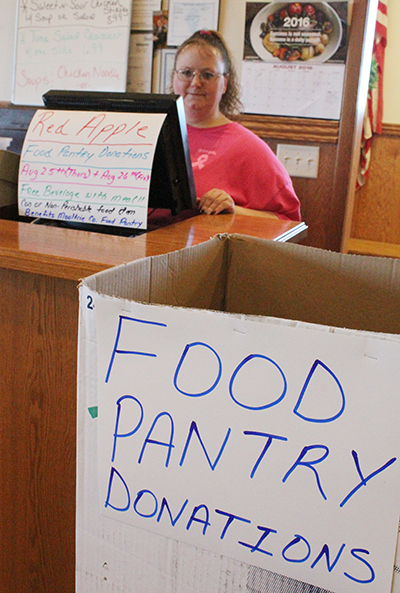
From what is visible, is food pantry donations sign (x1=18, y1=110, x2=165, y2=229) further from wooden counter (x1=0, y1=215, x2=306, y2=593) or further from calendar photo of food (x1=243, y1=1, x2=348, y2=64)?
calendar photo of food (x1=243, y1=1, x2=348, y2=64)

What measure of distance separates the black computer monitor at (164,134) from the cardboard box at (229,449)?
25.7 inches

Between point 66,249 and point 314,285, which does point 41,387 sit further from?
point 314,285

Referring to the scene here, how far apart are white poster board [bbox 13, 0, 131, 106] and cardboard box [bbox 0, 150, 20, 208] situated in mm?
1550

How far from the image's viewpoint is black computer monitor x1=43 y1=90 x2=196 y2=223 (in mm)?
1144

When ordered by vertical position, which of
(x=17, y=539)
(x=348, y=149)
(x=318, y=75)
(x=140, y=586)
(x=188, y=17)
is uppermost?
(x=188, y=17)

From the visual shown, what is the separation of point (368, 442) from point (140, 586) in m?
0.28

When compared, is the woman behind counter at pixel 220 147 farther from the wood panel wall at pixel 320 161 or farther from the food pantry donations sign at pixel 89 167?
the food pantry donations sign at pixel 89 167

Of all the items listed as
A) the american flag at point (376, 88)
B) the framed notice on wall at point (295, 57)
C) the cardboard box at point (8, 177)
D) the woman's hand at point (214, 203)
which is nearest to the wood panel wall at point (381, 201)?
the american flag at point (376, 88)

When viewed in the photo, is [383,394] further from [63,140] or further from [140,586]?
[63,140]

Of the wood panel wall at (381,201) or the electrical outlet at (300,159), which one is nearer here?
the electrical outlet at (300,159)

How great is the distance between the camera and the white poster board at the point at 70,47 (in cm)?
262

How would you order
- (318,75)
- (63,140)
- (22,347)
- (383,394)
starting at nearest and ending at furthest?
(383,394), (22,347), (63,140), (318,75)

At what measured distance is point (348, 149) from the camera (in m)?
2.34

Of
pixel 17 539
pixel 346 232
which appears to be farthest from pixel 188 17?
pixel 17 539
